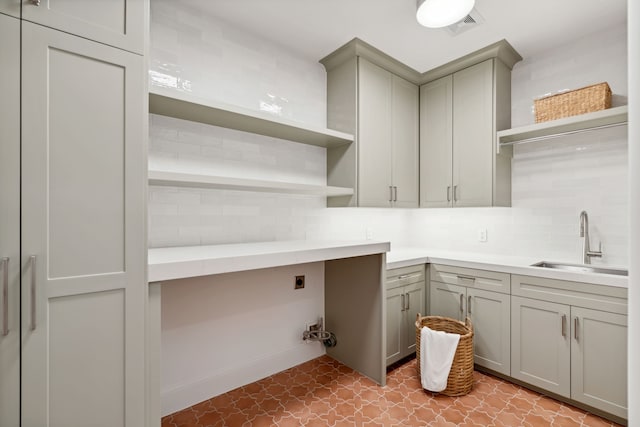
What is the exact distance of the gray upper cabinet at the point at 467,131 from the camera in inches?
102

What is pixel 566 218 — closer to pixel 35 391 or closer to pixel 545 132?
pixel 545 132

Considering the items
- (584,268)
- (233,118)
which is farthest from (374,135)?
(584,268)

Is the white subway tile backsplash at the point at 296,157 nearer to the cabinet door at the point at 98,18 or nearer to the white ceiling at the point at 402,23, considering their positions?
the white ceiling at the point at 402,23

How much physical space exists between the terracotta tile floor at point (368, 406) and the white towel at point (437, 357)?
0.10 m

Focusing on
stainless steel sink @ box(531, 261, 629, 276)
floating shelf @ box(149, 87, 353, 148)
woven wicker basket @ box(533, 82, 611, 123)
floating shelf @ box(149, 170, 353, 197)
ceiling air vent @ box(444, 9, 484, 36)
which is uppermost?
ceiling air vent @ box(444, 9, 484, 36)

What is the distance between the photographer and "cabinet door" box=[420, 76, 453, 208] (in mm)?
2893

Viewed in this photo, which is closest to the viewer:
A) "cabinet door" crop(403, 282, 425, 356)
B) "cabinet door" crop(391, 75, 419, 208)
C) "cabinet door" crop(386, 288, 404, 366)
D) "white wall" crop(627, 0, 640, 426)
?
"white wall" crop(627, 0, 640, 426)

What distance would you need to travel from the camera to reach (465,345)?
2141 millimetres

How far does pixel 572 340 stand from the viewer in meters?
1.96

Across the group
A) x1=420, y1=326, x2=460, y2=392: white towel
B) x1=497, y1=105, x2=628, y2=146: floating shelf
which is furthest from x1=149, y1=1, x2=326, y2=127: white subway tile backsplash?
x1=420, y1=326, x2=460, y2=392: white towel

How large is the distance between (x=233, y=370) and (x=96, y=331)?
1248 millimetres

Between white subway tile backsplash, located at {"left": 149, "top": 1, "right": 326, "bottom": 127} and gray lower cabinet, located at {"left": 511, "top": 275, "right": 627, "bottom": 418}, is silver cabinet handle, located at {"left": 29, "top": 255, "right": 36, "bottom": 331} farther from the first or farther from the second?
gray lower cabinet, located at {"left": 511, "top": 275, "right": 627, "bottom": 418}

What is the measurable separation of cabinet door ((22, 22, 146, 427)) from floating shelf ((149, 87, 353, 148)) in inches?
17.8

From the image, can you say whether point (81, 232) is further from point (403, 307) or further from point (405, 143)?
point (405, 143)
